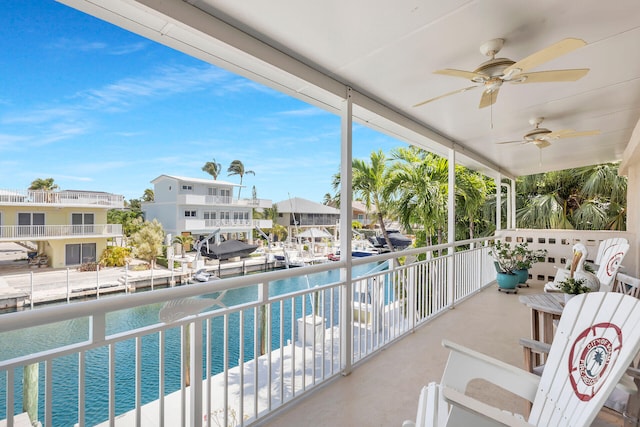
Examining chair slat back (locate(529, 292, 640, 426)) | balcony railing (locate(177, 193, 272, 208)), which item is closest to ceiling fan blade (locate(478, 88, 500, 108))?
chair slat back (locate(529, 292, 640, 426))

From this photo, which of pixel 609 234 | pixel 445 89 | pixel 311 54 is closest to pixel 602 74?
pixel 445 89

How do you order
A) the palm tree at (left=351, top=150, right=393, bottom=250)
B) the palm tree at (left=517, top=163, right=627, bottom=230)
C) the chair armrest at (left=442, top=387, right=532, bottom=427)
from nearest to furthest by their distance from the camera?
the chair armrest at (left=442, top=387, right=532, bottom=427), the palm tree at (left=351, top=150, right=393, bottom=250), the palm tree at (left=517, top=163, right=627, bottom=230)

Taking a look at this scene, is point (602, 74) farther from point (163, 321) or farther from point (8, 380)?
point (8, 380)

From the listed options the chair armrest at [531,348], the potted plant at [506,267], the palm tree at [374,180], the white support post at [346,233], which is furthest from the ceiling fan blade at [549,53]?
the palm tree at [374,180]

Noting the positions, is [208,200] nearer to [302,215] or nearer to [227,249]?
[227,249]

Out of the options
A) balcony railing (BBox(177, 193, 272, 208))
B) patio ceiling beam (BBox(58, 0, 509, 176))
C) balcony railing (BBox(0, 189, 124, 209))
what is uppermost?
patio ceiling beam (BBox(58, 0, 509, 176))

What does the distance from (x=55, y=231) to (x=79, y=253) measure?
26cm

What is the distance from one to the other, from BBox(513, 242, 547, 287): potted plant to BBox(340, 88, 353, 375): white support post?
4.00 meters

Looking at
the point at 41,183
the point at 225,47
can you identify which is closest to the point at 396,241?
the point at 41,183

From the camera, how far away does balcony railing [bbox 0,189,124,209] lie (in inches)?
75.7

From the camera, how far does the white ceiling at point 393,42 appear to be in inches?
67.7

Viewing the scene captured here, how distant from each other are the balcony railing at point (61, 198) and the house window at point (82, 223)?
0.09 meters

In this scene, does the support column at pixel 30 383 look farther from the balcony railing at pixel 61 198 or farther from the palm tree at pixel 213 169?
the palm tree at pixel 213 169

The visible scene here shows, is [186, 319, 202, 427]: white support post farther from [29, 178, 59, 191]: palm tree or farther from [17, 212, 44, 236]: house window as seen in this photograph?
[29, 178, 59, 191]: palm tree
